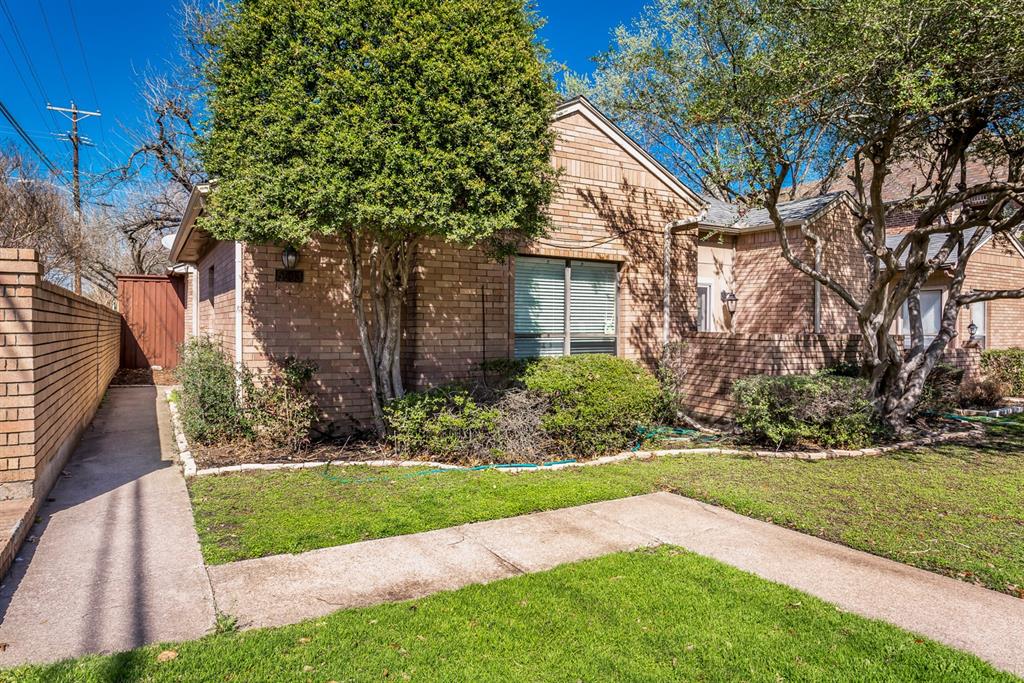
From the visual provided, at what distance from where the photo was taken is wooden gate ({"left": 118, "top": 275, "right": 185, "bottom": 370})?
15.9 meters

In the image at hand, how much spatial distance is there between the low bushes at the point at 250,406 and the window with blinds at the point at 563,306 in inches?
133

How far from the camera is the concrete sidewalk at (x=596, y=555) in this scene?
11.4 feet

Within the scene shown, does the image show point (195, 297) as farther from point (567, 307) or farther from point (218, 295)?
point (567, 307)

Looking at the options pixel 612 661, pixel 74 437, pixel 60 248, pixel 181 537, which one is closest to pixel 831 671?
pixel 612 661

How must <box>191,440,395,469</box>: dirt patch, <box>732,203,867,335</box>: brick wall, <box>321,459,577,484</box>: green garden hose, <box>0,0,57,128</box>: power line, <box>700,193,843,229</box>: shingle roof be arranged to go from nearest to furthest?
<box>321,459,577,484</box>: green garden hose < <box>191,440,395,469</box>: dirt patch < <box>700,193,843,229</box>: shingle roof < <box>732,203,867,335</box>: brick wall < <box>0,0,57,128</box>: power line

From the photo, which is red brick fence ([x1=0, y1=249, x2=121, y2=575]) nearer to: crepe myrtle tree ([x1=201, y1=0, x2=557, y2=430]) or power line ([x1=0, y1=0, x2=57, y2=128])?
crepe myrtle tree ([x1=201, y1=0, x2=557, y2=430])

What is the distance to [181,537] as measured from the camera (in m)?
4.66

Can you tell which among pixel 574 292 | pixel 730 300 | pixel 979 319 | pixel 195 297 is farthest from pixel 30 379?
pixel 979 319

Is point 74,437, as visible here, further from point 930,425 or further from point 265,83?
point 930,425

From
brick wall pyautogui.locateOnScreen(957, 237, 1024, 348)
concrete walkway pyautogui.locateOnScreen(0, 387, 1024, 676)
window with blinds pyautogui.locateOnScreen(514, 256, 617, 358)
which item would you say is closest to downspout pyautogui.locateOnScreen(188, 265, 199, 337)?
window with blinds pyautogui.locateOnScreen(514, 256, 617, 358)

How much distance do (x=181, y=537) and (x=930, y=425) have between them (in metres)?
10.9

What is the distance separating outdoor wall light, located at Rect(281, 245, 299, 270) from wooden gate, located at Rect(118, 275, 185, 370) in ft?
32.6

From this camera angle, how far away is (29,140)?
1633 centimetres

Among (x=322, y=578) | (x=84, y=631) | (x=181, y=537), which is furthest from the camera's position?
(x=181, y=537)
